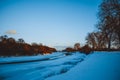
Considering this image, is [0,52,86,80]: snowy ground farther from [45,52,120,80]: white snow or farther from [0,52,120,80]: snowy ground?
[45,52,120,80]: white snow

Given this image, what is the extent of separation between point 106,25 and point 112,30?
2.67ft

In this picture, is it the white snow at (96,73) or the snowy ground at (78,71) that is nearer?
the white snow at (96,73)

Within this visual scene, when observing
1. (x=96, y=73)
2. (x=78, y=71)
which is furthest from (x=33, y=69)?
(x=96, y=73)

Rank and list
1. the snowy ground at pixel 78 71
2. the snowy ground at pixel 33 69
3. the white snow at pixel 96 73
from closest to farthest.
Answer: the white snow at pixel 96 73 → the snowy ground at pixel 78 71 → the snowy ground at pixel 33 69

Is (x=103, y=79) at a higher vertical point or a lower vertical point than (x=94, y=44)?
lower

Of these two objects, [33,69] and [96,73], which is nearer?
[96,73]

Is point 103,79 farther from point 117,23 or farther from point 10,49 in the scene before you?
point 10,49

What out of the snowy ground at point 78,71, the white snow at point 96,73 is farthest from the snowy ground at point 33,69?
the white snow at point 96,73

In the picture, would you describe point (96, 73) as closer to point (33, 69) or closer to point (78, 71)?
point (78, 71)

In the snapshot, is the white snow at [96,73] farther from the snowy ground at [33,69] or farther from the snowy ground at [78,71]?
the snowy ground at [33,69]

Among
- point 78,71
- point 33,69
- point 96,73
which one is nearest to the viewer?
point 96,73

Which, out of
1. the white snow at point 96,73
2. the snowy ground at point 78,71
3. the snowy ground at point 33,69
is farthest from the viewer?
the snowy ground at point 33,69

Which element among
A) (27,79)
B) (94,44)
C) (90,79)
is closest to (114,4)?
(90,79)

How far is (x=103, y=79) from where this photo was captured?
827 cm
